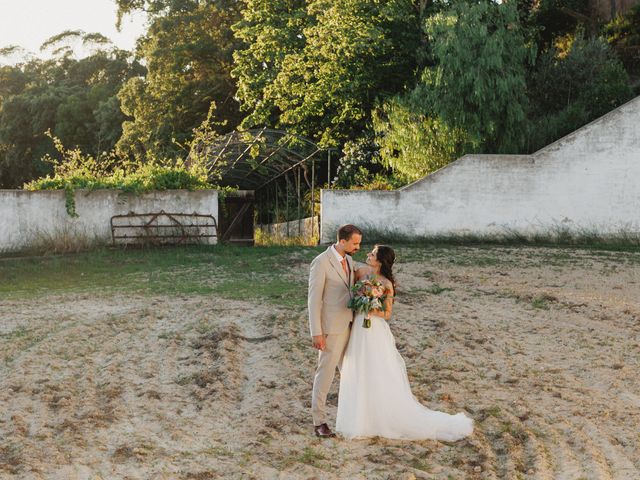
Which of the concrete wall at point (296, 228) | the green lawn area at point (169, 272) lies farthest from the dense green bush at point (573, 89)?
the green lawn area at point (169, 272)

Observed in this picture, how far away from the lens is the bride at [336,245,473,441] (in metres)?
7.51

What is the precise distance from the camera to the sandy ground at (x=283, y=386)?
7.01m

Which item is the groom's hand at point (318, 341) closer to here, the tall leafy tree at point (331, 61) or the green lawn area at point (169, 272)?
the green lawn area at point (169, 272)

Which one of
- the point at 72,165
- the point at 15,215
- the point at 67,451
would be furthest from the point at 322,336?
the point at 72,165

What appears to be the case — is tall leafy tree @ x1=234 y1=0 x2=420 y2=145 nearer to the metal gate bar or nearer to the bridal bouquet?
the metal gate bar

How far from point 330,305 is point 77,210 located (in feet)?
53.4

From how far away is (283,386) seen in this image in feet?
31.1

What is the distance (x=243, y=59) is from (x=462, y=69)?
32.8 ft

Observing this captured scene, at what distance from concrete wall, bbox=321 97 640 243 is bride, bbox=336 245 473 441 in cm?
1490

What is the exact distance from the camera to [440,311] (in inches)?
533

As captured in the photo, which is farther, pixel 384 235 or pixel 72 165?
pixel 72 165

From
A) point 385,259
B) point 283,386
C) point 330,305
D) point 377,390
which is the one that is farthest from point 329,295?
point 283,386

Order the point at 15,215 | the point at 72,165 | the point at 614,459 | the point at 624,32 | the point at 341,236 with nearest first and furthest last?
the point at 614,459 → the point at 341,236 → the point at 15,215 → the point at 72,165 → the point at 624,32

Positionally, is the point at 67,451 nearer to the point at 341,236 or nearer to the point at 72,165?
the point at 341,236
